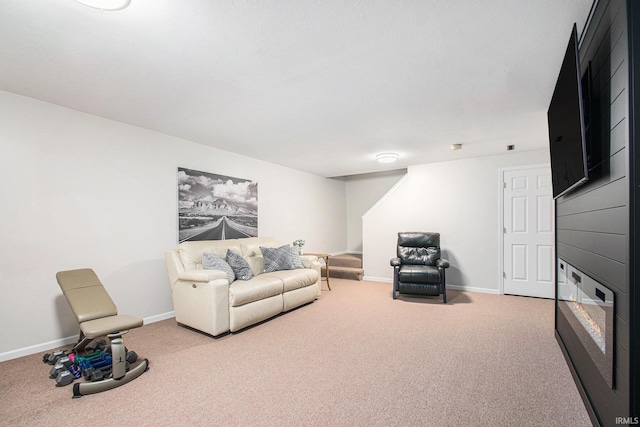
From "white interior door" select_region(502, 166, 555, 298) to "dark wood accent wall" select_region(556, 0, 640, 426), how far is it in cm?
317

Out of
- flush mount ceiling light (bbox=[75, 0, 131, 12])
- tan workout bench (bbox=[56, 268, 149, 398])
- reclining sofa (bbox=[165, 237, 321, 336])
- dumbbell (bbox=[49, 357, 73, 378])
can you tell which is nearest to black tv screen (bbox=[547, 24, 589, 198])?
flush mount ceiling light (bbox=[75, 0, 131, 12])

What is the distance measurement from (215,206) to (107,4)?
3.04m

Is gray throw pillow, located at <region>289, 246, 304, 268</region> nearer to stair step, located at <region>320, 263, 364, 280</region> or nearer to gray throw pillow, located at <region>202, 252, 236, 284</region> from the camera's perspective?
gray throw pillow, located at <region>202, 252, 236, 284</region>

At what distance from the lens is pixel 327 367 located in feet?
7.88

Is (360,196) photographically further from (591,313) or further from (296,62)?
(591,313)

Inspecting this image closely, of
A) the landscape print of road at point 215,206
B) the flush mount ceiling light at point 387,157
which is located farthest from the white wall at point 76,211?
the flush mount ceiling light at point 387,157

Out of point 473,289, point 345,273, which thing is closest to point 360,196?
point 345,273

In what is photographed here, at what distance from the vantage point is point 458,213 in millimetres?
5289

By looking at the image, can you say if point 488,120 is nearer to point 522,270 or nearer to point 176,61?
point 522,270

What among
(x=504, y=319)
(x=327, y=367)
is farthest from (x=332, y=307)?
(x=504, y=319)

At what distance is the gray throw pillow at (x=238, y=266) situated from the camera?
3703mm

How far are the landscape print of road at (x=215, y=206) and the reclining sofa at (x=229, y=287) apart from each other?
0.32 m

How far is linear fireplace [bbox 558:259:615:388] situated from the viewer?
1.41 m

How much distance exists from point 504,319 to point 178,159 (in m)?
4.64
